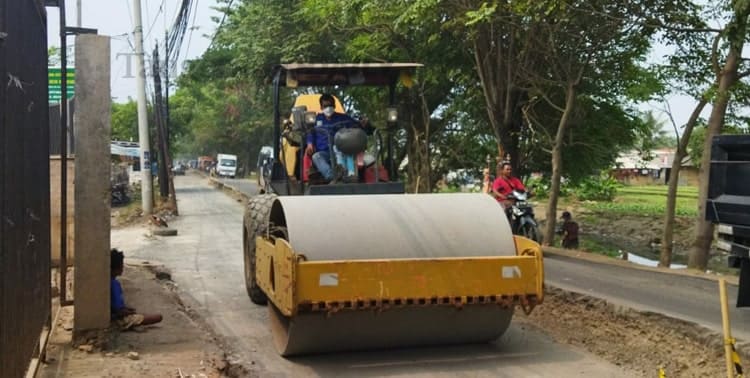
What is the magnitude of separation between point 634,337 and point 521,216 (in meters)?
5.20

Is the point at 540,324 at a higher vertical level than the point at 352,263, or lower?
lower

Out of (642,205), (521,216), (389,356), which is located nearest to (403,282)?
(389,356)

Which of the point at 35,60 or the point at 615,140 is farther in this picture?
the point at 615,140

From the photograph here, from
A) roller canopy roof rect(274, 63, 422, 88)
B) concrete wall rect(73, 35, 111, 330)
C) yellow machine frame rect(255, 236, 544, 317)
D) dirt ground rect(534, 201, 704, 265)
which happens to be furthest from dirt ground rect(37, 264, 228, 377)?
dirt ground rect(534, 201, 704, 265)

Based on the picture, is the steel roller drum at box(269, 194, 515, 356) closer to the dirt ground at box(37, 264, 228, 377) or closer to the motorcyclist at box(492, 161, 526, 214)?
the dirt ground at box(37, 264, 228, 377)

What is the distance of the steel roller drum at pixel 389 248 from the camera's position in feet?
22.1

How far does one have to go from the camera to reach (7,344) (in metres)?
4.20

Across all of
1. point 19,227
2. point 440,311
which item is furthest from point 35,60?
point 440,311

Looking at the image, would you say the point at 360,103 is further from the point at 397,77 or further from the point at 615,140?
the point at 397,77

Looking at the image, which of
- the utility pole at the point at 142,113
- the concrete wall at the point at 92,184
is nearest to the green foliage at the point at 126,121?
the utility pole at the point at 142,113

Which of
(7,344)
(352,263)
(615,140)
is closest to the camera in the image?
(7,344)

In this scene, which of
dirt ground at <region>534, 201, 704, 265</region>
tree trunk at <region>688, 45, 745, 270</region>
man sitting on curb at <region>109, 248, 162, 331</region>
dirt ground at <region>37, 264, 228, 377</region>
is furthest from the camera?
dirt ground at <region>534, 201, 704, 265</region>

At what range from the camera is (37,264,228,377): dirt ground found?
20.5 ft

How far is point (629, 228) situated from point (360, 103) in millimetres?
15195
